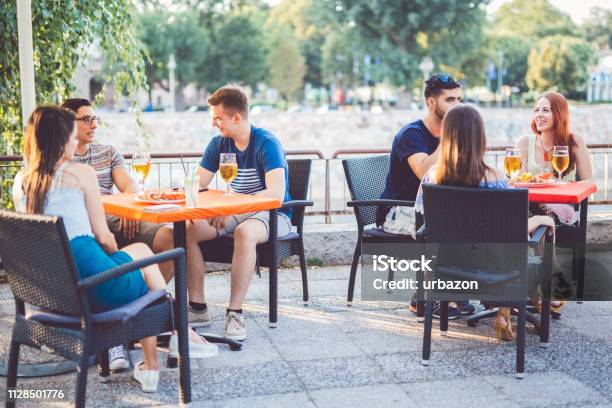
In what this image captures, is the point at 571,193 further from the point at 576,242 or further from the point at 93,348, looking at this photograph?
the point at 93,348

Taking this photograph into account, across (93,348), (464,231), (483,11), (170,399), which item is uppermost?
(483,11)

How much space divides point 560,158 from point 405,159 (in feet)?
3.32

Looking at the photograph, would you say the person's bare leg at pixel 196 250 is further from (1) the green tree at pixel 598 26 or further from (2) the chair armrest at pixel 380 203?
(1) the green tree at pixel 598 26

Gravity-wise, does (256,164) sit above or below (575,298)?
above

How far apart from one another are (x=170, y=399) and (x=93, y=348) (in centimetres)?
70

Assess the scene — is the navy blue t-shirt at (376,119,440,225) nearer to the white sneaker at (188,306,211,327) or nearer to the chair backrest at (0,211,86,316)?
the white sneaker at (188,306,211,327)

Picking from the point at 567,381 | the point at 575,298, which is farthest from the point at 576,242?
the point at 567,381

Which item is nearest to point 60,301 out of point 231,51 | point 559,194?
point 559,194

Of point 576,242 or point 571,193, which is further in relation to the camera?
point 576,242

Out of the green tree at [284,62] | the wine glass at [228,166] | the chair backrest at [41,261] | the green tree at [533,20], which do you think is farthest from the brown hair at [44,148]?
the green tree at [533,20]

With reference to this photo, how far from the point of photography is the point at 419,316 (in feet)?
16.4

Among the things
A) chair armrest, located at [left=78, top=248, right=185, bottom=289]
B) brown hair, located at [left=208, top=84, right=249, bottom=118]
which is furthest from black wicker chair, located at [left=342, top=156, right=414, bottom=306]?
chair armrest, located at [left=78, top=248, right=185, bottom=289]

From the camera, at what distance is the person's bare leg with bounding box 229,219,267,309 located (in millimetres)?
4543

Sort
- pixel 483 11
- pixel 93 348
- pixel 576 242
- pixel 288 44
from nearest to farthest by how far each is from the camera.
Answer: pixel 93 348, pixel 576 242, pixel 483 11, pixel 288 44
